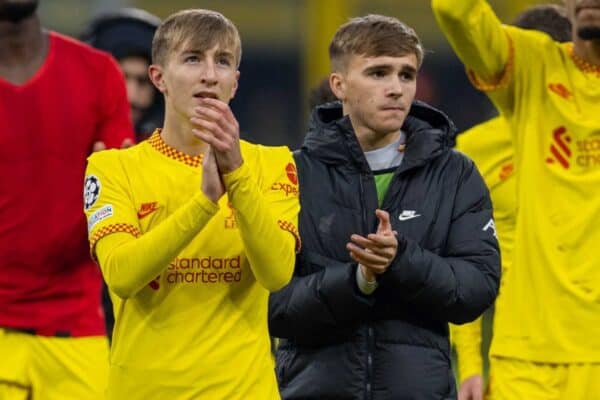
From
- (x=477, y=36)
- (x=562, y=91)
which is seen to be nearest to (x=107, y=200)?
(x=477, y=36)

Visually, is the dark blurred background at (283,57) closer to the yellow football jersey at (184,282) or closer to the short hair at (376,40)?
the short hair at (376,40)

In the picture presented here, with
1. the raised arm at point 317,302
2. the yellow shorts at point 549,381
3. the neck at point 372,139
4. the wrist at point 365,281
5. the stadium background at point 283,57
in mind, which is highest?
the neck at point 372,139

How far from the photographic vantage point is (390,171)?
5824 mm

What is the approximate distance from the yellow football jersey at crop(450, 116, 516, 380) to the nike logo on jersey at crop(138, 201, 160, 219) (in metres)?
1.97

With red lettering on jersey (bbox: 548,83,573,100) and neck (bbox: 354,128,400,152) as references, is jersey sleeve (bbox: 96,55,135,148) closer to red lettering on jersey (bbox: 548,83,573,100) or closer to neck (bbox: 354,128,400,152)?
neck (bbox: 354,128,400,152)

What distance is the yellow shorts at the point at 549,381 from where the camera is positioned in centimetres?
641

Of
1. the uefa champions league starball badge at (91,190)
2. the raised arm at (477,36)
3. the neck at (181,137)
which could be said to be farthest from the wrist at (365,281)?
the raised arm at (477,36)

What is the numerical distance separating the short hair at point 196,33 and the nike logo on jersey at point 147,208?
0.41m

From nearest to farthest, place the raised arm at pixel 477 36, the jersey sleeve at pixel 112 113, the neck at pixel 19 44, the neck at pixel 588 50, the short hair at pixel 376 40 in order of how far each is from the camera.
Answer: the short hair at pixel 376 40, the raised arm at pixel 477 36, the neck at pixel 588 50, the neck at pixel 19 44, the jersey sleeve at pixel 112 113

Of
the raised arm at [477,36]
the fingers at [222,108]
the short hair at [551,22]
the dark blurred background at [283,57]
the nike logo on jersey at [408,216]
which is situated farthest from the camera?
the dark blurred background at [283,57]

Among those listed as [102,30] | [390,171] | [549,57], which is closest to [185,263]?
[390,171]

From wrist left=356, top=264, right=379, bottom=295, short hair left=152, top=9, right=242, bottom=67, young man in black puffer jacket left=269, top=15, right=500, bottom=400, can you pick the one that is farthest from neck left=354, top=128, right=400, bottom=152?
short hair left=152, top=9, right=242, bottom=67

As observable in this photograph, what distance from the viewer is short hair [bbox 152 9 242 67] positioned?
5.19 m

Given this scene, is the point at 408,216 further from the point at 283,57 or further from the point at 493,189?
the point at 283,57
